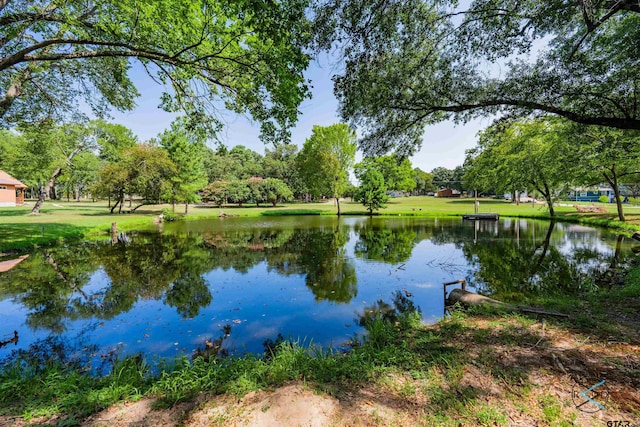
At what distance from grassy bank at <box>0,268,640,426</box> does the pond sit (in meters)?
1.20

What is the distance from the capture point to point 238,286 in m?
9.74

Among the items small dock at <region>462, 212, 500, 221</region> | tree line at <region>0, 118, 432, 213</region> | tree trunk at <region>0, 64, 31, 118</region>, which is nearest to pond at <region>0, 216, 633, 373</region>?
tree trunk at <region>0, 64, 31, 118</region>

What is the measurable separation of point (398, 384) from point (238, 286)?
7403 millimetres

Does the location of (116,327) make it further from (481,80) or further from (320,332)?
(481,80)

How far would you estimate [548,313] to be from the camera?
226 inches

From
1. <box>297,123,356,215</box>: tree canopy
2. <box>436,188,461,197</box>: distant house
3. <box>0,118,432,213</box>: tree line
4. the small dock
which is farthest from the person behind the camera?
<box>436,188,461,197</box>: distant house

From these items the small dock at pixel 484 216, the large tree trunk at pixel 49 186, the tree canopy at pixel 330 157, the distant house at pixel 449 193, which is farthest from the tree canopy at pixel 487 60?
the distant house at pixel 449 193

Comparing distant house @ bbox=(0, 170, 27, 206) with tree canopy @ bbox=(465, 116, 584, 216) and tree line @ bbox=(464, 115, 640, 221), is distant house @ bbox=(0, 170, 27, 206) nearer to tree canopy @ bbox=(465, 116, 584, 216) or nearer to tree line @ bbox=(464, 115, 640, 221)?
tree line @ bbox=(464, 115, 640, 221)

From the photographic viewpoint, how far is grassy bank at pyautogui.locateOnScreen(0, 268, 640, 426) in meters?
2.94

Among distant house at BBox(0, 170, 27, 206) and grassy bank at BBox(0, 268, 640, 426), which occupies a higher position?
distant house at BBox(0, 170, 27, 206)

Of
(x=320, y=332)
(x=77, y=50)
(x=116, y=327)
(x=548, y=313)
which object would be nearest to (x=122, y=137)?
(x=77, y=50)

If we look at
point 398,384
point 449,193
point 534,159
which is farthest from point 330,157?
point 449,193

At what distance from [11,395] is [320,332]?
504 centimetres

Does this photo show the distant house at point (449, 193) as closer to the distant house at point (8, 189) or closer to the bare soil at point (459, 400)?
the bare soil at point (459, 400)
